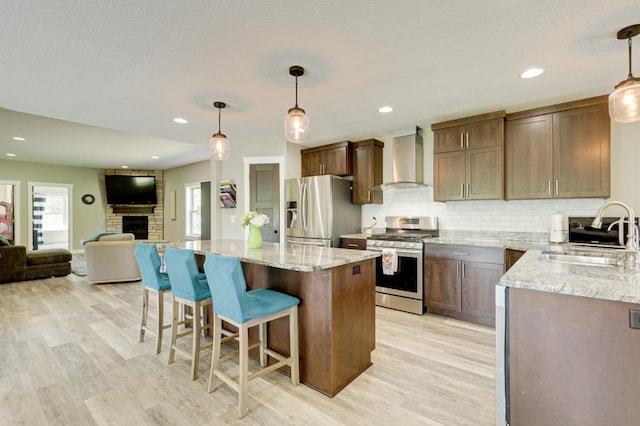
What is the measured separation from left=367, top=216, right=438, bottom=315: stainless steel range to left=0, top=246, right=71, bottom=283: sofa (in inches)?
236

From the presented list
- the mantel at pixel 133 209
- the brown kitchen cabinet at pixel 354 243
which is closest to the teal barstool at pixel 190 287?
the brown kitchen cabinet at pixel 354 243

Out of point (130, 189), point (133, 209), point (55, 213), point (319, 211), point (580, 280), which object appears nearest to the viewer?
point (580, 280)

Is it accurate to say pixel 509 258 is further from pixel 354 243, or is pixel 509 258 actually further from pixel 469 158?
pixel 354 243

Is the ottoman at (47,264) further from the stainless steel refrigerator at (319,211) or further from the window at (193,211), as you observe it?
the stainless steel refrigerator at (319,211)

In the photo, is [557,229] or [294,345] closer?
[294,345]

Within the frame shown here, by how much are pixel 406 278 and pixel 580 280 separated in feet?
7.77

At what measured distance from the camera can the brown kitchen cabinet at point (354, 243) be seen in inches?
168

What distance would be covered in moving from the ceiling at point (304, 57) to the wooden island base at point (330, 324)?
162 centimetres

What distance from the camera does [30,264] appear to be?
553 cm

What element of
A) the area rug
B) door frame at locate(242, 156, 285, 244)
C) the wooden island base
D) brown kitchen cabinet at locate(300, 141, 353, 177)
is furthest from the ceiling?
the area rug

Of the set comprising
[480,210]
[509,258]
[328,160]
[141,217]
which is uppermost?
[328,160]

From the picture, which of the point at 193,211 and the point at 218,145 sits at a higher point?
the point at 218,145

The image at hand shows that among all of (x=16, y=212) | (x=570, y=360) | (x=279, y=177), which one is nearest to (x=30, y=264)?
(x=16, y=212)

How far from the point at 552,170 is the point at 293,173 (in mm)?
3577
